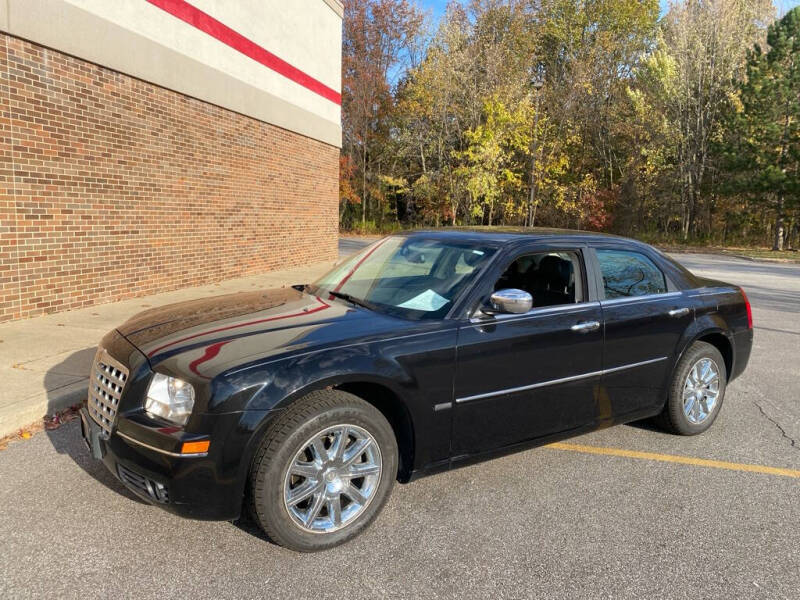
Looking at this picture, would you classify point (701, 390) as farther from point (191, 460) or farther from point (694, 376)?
point (191, 460)

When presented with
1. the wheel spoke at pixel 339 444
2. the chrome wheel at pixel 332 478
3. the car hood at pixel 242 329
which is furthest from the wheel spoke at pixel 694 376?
the wheel spoke at pixel 339 444

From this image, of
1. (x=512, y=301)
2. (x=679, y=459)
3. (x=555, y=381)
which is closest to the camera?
(x=512, y=301)

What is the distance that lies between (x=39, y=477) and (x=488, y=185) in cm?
3302

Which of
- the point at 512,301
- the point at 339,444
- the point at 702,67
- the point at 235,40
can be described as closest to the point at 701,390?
the point at 512,301

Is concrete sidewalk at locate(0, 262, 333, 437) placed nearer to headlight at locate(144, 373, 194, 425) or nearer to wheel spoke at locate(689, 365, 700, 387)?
headlight at locate(144, 373, 194, 425)

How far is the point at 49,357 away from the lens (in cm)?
568

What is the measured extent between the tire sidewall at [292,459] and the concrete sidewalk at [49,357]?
102 inches

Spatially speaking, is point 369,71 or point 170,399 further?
point 369,71

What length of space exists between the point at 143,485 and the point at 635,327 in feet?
10.2

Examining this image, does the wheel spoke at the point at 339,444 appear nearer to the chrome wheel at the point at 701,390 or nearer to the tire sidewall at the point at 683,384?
the tire sidewall at the point at 683,384

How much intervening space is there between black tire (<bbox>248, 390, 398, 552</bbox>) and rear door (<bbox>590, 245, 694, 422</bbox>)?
1767 mm

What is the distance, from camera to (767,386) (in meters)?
5.80

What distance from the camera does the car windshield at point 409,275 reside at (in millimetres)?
3506

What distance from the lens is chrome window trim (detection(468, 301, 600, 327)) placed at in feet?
11.0
